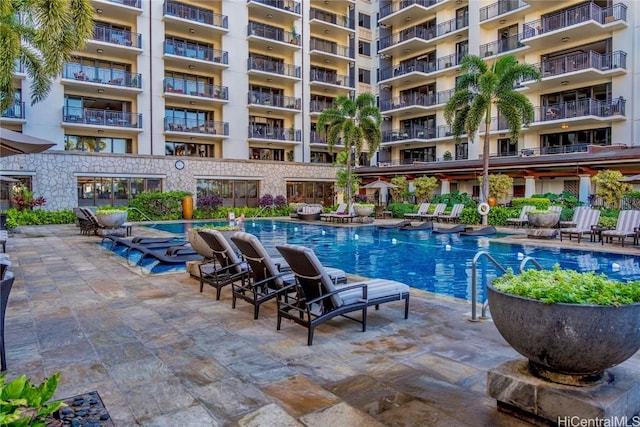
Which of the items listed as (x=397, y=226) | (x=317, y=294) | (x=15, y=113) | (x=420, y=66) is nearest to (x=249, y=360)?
(x=317, y=294)

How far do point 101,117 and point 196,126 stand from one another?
21.0 feet

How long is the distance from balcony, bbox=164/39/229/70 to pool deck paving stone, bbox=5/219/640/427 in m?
27.3

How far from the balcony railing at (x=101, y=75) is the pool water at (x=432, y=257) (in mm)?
17106

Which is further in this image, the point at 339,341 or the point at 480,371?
the point at 339,341

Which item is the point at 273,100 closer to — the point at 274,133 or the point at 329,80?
the point at 274,133

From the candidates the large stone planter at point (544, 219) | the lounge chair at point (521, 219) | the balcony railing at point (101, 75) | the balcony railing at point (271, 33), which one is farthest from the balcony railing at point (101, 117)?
the large stone planter at point (544, 219)

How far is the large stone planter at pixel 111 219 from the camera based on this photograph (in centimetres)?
1638

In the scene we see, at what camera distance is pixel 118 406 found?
3.25 m

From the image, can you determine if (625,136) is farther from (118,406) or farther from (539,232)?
(118,406)

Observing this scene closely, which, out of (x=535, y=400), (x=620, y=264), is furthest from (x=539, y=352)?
(x=620, y=264)

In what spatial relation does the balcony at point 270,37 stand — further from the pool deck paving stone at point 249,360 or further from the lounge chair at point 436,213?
the pool deck paving stone at point 249,360

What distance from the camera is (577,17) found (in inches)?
1054

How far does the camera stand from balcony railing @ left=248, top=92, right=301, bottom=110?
34.5 meters

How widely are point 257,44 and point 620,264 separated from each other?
31388 mm
